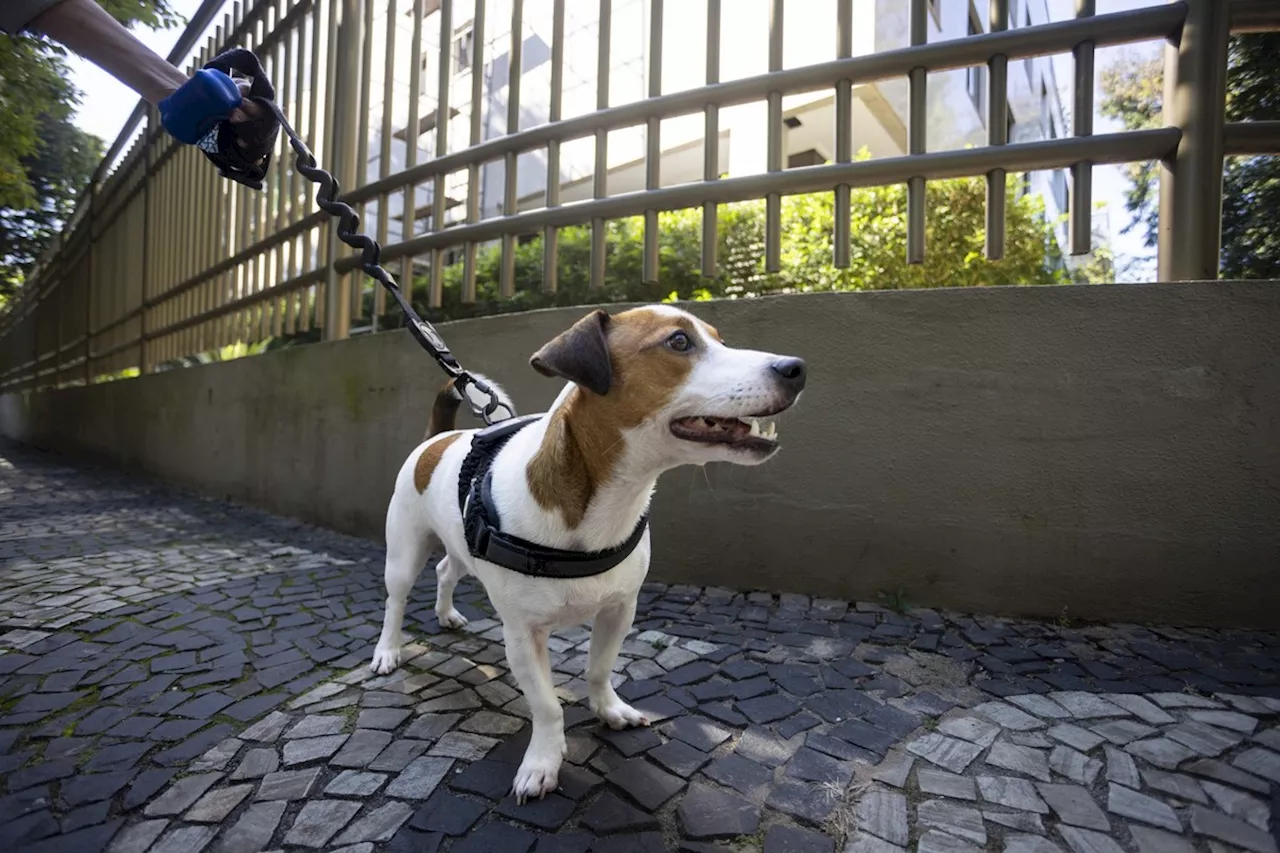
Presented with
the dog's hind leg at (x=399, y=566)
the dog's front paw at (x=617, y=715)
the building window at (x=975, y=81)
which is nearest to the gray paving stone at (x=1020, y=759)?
the dog's front paw at (x=617, y=715)

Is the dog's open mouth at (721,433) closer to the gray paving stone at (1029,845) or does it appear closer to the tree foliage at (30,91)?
the gray paving stone at (1029,845)

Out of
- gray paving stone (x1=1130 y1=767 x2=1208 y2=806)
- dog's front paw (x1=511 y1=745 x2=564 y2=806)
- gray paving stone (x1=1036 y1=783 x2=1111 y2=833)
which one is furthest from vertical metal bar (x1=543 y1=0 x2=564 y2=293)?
gray paving stone (x1=1130 y1=767 x2=1208 y2=806)

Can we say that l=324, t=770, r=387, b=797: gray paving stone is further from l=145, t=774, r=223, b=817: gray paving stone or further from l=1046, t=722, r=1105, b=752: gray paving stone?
l=1046, t=722, r=1105, b=752: gray paving stone

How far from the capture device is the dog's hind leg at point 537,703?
1.90 m

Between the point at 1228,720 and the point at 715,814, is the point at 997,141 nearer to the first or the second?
the point at 1228,720

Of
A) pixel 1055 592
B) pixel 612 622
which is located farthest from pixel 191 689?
pixel 1055 592

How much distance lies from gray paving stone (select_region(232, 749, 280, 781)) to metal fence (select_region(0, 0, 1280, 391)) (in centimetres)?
285

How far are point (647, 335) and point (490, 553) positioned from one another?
80cm

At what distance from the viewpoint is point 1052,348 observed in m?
3.05

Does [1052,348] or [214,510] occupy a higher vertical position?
[1052,348]

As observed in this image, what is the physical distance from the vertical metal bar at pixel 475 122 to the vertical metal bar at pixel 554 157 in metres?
0.60

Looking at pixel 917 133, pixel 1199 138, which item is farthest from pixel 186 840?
pixel 1199 138

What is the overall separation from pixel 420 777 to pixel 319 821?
28cm

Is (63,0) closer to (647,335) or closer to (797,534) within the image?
(647,335)
